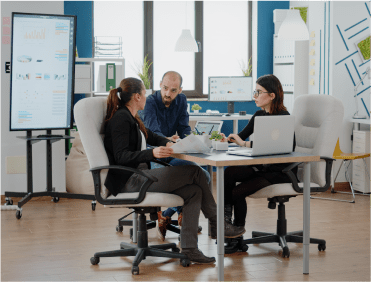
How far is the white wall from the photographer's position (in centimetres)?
500

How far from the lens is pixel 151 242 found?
144 inches

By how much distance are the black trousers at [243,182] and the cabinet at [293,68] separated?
9.78ft

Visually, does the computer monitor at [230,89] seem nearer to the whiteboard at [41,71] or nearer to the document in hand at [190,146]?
the whiteboard at [41,71]

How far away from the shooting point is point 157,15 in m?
6.79

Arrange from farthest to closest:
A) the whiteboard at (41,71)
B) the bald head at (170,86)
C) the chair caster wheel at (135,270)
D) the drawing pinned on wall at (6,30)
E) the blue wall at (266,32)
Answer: the blue wall at (266,32) → the drawing pinned on wall at (6,30) → the whiteboard at (41,71) → the bald head at (170,86) → the chair caster wheel at (135,270)

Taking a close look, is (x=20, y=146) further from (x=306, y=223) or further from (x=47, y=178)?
(x=306, y=223)

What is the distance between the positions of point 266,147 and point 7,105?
313 centimetres

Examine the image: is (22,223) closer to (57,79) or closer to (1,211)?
(1,211)

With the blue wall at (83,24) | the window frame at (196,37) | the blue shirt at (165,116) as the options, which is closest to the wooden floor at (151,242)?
the blue shirt at (165,116)

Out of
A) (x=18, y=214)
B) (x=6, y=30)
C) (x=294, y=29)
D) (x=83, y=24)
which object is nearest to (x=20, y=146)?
(x=18, y=214)

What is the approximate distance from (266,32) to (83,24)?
A: 97.8 inches

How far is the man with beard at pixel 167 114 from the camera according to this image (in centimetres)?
372

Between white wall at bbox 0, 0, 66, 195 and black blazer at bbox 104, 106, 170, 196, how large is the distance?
2.36 m

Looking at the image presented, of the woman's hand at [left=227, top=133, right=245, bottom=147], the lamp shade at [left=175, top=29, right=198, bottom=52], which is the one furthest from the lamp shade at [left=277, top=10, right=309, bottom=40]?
the woman's hand at [left=227, top=133, right=245, bottom=147]
